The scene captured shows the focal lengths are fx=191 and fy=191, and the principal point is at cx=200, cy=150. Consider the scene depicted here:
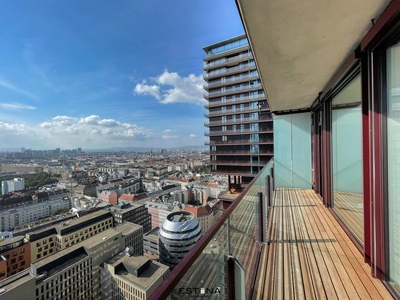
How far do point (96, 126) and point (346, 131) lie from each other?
207ft

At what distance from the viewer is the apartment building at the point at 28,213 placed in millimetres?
28297

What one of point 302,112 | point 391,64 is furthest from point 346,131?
point 302,112

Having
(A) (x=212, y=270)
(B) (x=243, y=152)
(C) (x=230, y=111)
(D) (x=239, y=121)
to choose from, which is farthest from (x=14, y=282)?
(C) (x=230, y=111)

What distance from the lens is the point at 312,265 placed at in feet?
6.30

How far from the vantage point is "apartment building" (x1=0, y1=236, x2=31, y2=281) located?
49.5ft

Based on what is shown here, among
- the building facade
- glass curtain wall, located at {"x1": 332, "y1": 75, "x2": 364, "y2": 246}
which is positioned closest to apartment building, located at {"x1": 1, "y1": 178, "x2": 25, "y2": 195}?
the building facade

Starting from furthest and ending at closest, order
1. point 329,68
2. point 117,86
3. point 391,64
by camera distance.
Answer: point 117,86 < point 329,68 < point 391,64

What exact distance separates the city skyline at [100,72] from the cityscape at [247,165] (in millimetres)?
430

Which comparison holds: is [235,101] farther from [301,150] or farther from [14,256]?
[14,256]

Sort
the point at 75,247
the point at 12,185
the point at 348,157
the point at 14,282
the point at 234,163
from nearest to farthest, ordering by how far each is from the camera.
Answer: the point at 348,157
the point at 14,282
the point at 75,247
the point at 234,163
the point at 12,185

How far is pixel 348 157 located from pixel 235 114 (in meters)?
17.1

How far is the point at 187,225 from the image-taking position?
12.0 meters

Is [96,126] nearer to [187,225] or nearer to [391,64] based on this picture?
[187,225]

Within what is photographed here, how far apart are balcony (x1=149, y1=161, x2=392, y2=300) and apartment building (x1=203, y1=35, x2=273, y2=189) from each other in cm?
1520
